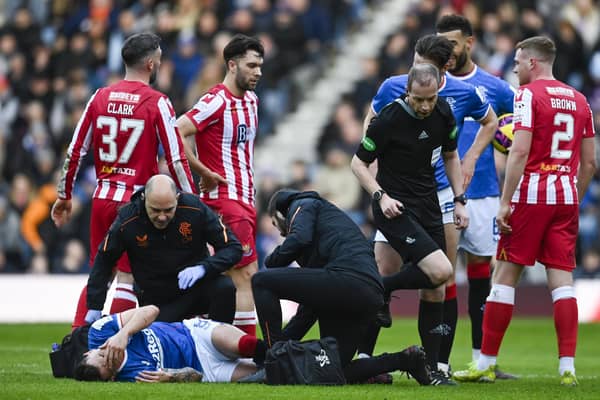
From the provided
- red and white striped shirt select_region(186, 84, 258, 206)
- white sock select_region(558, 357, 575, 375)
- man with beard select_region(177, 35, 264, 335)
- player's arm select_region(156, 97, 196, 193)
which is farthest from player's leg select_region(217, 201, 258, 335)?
white sock select_region(558, 357, 575, 375)

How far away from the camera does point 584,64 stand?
69.6 ft

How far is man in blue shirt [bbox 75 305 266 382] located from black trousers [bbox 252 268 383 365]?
0.29m

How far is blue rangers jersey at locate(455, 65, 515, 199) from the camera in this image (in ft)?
38.4

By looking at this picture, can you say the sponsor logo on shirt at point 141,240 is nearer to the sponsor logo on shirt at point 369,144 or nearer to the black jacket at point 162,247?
the black jacket at point 162,247

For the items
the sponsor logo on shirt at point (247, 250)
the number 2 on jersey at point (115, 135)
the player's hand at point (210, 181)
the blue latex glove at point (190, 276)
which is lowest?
the blue latex glove at point (190, 276)

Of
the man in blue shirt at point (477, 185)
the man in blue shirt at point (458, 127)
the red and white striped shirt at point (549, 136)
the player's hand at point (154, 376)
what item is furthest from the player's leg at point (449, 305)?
the player's hand at point (154, 376)

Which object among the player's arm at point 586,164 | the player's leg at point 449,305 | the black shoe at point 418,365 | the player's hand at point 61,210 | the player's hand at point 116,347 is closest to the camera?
the black shoe at point 418,365

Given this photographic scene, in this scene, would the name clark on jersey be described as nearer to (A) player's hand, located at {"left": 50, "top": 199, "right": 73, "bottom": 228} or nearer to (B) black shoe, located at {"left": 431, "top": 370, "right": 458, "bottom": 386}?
(A) player's hand, located at {"left": 50, "top": 199, "right": 73, "bottom": 228}

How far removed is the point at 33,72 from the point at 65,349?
12859 mm

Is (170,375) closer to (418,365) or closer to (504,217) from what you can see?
(418,365)

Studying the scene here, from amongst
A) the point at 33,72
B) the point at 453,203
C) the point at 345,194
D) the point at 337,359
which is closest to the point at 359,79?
the point at 345,194

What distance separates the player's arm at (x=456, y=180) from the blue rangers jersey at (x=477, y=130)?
1057 mm

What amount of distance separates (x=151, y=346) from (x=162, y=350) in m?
0.10

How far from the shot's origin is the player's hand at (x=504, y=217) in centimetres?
1034
